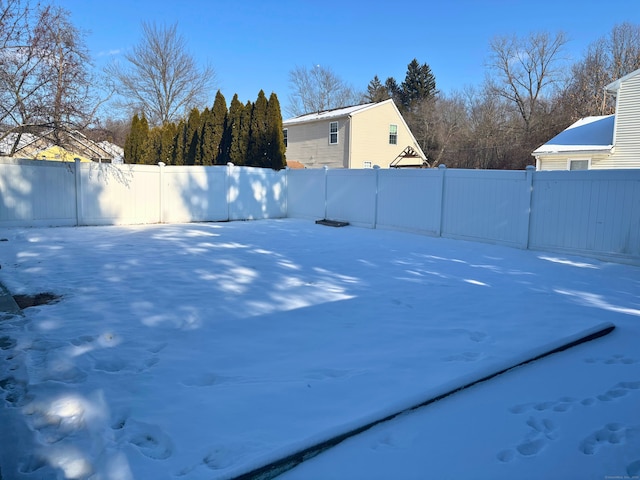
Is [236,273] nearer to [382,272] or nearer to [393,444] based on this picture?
[382,272]

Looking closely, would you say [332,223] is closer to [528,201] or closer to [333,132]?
[528,201]

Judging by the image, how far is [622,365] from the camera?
348cm

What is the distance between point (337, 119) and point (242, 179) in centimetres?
1100

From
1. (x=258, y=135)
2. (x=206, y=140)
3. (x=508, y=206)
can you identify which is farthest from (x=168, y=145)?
(x=508, y=206)

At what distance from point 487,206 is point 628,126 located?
31.6 feet

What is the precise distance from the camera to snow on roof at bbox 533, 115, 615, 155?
650 inches

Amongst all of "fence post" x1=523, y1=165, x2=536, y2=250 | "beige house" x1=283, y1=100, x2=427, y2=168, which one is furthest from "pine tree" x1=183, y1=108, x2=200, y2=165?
"fence post" x1=523, y1=165, x2=536, y2=250

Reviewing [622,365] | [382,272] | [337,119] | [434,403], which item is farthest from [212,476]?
[337,119]

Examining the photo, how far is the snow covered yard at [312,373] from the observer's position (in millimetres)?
2320

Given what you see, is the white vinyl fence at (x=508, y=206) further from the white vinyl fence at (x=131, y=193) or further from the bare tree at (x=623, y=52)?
the bare tree at (x=623, y=52)

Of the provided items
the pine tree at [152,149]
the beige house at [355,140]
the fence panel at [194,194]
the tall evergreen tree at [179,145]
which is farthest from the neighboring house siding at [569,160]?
the pine tree at [152,149]

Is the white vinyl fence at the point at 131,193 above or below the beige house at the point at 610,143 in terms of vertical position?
below

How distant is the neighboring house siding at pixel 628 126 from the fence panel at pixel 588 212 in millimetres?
9124

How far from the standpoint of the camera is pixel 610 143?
16.3m
